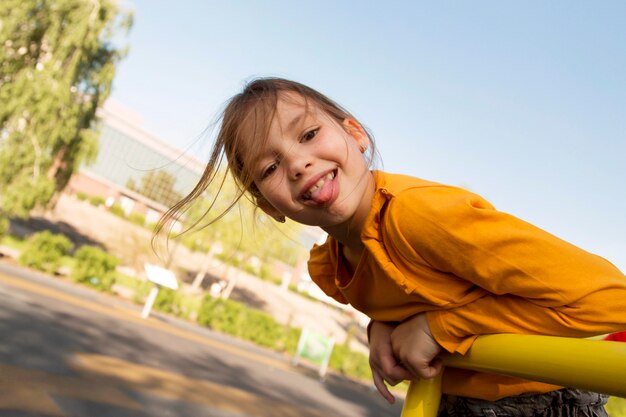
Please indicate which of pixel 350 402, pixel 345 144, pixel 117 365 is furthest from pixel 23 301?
pixel 345 144

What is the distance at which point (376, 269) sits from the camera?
0.98m

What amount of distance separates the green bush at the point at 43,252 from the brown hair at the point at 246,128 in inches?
456

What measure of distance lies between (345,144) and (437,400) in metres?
0.44

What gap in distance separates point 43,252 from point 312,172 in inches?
474

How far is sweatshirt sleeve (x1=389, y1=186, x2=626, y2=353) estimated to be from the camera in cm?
78

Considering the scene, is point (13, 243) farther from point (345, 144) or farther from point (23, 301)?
point (345, 144)

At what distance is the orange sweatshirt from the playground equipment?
0.24 ft

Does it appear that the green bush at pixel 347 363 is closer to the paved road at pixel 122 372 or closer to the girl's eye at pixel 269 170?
the paved road at pixel 122 372

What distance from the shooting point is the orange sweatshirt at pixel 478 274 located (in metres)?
0.78

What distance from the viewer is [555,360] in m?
0.59

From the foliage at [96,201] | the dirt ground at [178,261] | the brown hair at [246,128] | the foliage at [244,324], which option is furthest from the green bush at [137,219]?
the brown hair at [246,128]

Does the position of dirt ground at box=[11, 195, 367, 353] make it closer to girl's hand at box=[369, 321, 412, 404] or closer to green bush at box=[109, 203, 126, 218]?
green bush at box=[109, 203, 126, 218]

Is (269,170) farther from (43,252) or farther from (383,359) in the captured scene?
(43,252)

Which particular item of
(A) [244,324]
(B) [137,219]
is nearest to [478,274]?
(A) [244,324]
